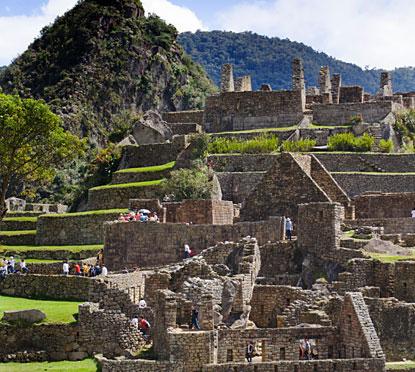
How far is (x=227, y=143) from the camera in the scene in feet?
174

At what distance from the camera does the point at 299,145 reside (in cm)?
5184

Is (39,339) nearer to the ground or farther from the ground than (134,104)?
nearer to the ground

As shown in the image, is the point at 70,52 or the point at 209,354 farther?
the point at 70,52

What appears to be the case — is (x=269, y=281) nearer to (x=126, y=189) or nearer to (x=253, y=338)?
(x=253, y=338)

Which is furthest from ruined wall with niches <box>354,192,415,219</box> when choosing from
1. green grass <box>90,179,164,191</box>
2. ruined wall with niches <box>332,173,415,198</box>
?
green grass <box>90,179,164,191</box>

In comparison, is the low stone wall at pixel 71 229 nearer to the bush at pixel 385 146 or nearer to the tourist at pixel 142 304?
the bush at pixel 385 146

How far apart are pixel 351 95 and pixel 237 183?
1619cm

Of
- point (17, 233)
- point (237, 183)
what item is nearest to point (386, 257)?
point (237, 183)

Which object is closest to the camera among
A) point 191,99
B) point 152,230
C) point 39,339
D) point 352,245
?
point 39,339

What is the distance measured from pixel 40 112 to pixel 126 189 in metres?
5.80

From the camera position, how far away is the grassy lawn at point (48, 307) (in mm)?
32812

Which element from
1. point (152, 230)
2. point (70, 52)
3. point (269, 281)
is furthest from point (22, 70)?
point (269, 281)

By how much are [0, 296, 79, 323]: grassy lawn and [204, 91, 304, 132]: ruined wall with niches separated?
73.6 ft

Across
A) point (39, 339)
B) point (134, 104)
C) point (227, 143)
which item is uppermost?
point (134, 104)
